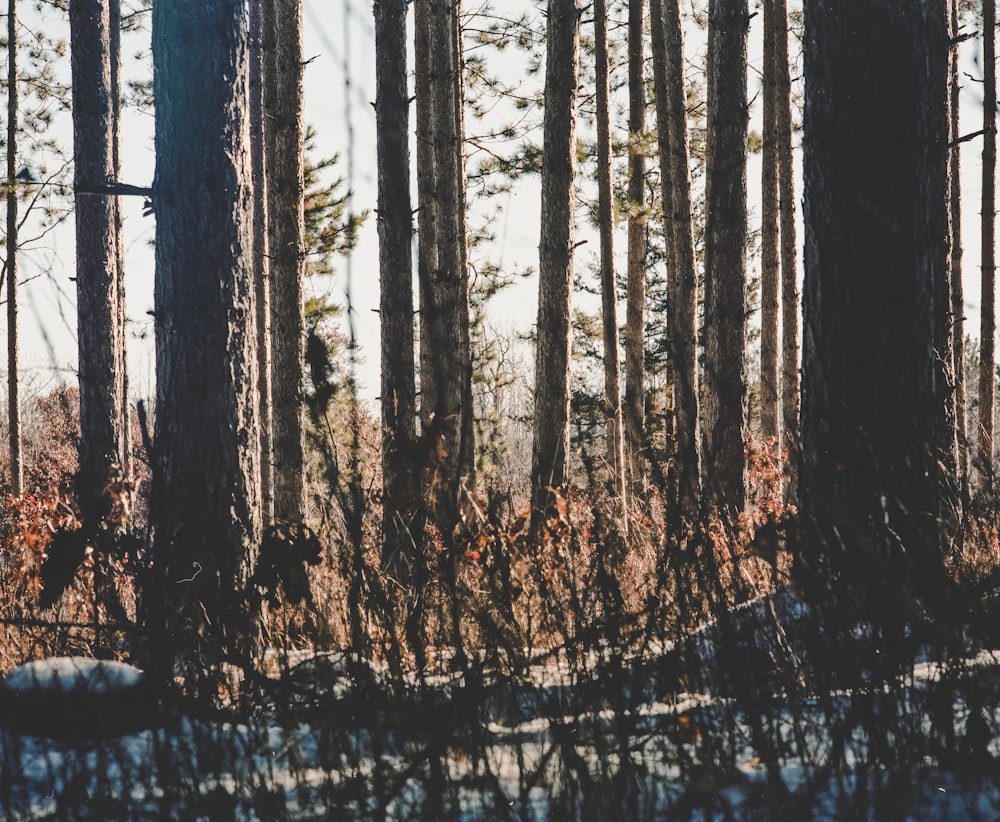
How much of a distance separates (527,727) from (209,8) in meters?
4.38

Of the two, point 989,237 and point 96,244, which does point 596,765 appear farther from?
point 989,237

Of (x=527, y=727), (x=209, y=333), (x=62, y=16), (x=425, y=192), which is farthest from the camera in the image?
(x=62, y=16)

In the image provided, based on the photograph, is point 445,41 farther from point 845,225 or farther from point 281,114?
point 845,225

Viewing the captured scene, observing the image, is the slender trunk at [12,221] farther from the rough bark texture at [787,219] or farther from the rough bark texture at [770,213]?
the rough bark texture at [787,219]

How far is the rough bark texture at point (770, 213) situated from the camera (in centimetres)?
1255

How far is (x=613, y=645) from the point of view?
94.3 inches

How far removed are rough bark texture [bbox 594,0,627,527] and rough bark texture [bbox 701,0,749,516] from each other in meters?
3.87

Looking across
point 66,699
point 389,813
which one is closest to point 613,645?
point 389,813

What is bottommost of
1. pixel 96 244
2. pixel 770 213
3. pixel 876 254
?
pixel 876 254

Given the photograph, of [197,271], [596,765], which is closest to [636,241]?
[197,271]

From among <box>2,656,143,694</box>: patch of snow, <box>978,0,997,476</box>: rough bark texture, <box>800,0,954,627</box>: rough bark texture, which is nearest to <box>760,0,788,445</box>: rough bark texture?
<box>978,0,997,476</box>: rough bark texture

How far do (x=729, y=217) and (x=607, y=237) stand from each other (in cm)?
434

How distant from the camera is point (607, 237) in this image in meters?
12.8

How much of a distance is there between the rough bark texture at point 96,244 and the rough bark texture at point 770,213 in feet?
27.5
